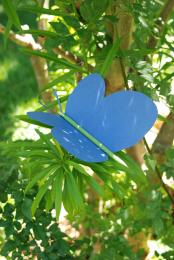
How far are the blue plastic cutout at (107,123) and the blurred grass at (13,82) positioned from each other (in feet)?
7.32

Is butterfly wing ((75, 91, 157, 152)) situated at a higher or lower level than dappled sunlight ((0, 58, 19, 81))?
higher

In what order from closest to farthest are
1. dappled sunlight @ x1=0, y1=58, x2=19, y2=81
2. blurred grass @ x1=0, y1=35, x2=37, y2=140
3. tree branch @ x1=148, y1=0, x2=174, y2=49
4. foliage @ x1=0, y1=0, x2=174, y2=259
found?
foliage @ x1=0, y1=0, x2=174, y2=259
tree branch @ x1=148, y1=0, x2=174, y2=49
blurred grass @ x1=0, y1=35, x2=37, y2=140
dappled sunlight @ x1=0, y1=58, x2=19, y2=81

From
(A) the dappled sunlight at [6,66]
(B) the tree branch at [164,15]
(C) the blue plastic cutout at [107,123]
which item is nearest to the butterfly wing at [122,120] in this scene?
(C) the blue plastic cutout at [107,123]

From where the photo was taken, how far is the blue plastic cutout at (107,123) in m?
0.74

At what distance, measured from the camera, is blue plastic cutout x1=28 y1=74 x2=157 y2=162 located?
737 mm

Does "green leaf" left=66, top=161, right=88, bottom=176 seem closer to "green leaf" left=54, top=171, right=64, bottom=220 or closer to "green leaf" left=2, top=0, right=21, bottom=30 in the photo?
"green leaf" left=54, top=171, right=64, bottom=220

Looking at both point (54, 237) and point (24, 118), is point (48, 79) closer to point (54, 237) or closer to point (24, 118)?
point (54, 237)

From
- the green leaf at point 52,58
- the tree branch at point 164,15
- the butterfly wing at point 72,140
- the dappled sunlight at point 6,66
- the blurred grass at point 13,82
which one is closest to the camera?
the butterfly wing at point 72,140

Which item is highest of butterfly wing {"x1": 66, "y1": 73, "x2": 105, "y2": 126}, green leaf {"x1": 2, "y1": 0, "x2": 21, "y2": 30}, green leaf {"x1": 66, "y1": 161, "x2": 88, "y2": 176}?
green leaf {"x1": 2, "y1": 0, "x2": 21, "y2": 30}

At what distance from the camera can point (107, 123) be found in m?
0.75

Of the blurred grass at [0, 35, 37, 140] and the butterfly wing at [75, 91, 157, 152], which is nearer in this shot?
the butterfly wing at [75, 91, 157, 152]

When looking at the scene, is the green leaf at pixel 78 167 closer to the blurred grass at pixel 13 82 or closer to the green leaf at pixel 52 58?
the green leaf at pixel 52 58

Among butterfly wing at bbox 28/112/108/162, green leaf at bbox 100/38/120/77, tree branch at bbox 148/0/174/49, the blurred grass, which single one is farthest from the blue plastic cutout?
the blurred grass

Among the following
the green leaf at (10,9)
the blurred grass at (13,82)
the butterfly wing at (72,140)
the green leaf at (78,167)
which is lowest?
the blurred grass at (13,82)
